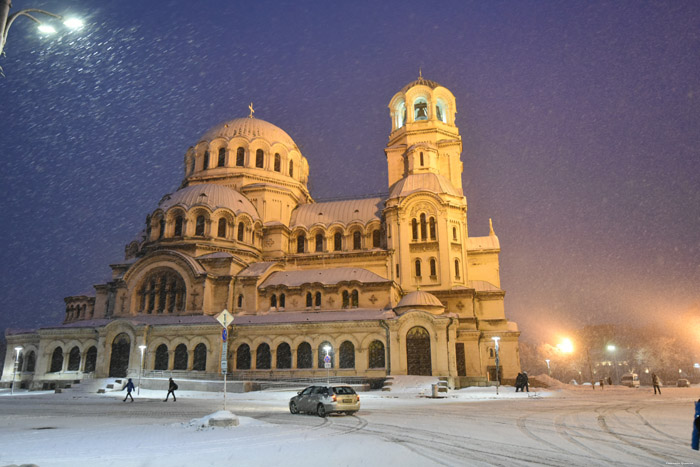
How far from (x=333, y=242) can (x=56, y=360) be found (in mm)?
25967

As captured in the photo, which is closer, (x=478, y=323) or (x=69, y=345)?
(x=69, y=345)

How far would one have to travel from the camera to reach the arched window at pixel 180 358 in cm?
3959

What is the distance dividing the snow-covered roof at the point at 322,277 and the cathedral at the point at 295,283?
0.56ft

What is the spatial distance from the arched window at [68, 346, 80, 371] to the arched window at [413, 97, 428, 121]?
127 feet

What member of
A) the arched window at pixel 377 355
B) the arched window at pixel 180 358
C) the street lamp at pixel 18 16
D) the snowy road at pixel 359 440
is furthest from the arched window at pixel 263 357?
the street lamp at pixel 18 16

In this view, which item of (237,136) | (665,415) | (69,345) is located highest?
(237,136)

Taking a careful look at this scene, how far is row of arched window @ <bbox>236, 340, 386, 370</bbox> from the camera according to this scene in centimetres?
3772

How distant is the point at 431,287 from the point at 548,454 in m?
34.7

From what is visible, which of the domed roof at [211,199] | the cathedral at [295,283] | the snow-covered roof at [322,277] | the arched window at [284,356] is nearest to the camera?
the cathedral at [295,283]

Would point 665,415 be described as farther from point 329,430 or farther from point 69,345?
point 69,345

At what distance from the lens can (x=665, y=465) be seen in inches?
327

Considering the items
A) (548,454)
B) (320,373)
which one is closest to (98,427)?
(548,454)

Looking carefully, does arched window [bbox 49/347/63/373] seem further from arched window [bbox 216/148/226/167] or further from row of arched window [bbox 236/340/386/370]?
arched window [bbox 216/148/226/167]

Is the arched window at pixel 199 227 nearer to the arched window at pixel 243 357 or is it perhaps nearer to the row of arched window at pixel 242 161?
the row of arched window at pixel 242 161
